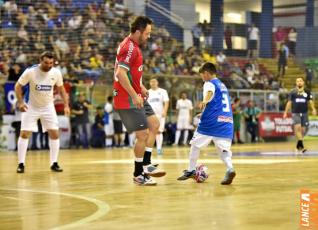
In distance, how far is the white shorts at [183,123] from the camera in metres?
24.1

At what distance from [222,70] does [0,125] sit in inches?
506

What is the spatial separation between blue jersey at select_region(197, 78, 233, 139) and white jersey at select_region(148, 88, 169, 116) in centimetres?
946

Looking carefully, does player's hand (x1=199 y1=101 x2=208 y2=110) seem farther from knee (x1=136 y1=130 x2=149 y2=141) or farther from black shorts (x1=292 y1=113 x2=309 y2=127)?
black shorts (x1=292 y1=113 x2=309 y2=127)

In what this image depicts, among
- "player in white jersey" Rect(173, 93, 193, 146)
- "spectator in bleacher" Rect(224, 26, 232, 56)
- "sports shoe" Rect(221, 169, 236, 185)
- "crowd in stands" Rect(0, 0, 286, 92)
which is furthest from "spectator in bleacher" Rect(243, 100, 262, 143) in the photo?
"sports shoe" Rect(221, 169, 236, 185)

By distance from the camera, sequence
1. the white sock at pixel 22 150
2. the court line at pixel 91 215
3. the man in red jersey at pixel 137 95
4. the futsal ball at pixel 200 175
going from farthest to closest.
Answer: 1. the white sock at pixel 22 150
2. the futsal ball at pixel 200 175
3. the man in red jersey at pixel 137 95
4. the court line at pixel 91 215

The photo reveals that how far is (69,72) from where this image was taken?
2256 cm

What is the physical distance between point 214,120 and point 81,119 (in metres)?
14.4

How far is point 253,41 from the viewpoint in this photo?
3422 cm

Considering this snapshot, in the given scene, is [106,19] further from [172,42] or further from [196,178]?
[196,178]

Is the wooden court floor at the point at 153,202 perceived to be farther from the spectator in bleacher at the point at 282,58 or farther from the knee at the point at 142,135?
the spectator in bleacher at the point at 282,58

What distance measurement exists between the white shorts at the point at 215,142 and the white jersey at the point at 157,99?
942 cm

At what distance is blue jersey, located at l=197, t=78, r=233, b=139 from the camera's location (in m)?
8.25

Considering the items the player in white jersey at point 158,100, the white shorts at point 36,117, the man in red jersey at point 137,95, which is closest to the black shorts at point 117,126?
the player in white jersey at point 158,100

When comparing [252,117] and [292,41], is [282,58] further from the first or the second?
[252,117]
